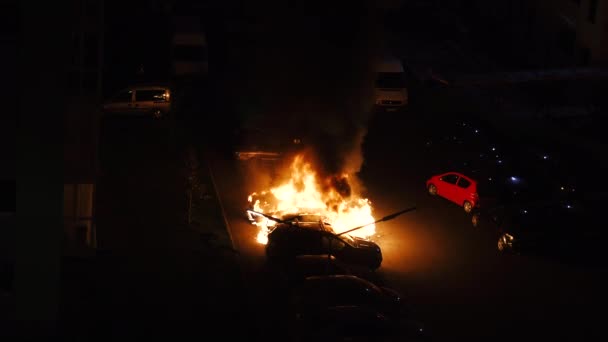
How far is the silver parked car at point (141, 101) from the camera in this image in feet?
97.8

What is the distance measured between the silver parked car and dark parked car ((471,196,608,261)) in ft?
37.8

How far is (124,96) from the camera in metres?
29.9

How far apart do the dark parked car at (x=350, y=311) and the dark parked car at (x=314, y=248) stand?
2.04 m

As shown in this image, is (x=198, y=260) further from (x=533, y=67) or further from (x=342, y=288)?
(x=533, y=67)

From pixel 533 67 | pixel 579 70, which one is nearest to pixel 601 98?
pixel 579 70

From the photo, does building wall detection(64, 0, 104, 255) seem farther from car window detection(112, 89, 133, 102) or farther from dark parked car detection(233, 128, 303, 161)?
car window detection(112, 89, 133, 102)

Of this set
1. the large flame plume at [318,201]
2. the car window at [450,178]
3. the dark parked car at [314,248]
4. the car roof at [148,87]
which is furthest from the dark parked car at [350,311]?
the car roof at [148,87]

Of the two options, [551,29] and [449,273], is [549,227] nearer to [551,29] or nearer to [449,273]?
[449,273]

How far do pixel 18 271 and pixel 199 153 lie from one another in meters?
13.3

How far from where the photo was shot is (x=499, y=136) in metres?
29.3

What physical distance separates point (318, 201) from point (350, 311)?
7374mm

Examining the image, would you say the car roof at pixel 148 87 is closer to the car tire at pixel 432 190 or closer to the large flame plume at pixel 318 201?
the large flame plume at pixel 318 201

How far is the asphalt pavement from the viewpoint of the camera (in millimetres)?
18469

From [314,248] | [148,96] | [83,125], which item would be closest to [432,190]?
[314,248]
